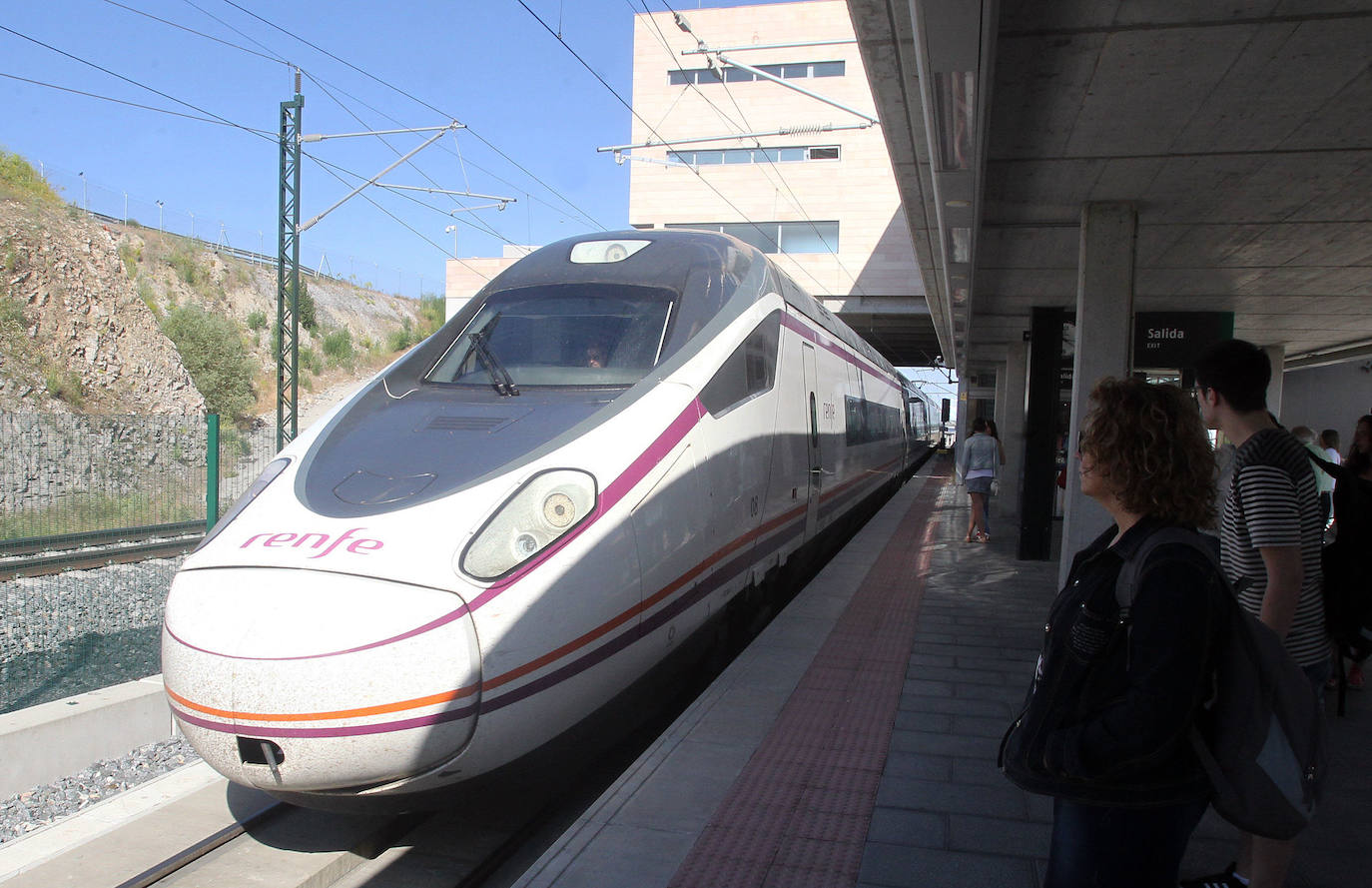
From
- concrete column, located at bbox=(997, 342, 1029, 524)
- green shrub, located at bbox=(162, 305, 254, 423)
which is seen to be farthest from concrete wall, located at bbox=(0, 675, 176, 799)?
green shrub, located at bbox=(162, 305, 254, 423)

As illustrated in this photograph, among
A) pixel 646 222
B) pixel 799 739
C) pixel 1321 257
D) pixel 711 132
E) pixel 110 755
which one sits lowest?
pixel 110 755

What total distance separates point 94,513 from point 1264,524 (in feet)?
30.7

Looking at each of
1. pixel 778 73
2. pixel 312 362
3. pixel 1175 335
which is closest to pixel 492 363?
pixel 1175 335

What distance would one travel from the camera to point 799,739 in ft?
14.3

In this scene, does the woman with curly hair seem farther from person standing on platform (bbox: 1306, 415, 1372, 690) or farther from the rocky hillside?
the rocky hillside

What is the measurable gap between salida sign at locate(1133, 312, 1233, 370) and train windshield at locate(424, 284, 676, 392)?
6.70 metres

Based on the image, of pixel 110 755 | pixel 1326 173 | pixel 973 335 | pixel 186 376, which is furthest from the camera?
pixel 186 376

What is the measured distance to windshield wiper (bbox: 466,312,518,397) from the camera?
4.70 m

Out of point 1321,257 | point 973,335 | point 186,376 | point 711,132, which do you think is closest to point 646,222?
point 711,132

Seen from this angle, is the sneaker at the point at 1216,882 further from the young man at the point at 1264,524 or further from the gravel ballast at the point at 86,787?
the gravel ballast at the point at 86,787

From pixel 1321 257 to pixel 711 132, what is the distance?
19.8 m

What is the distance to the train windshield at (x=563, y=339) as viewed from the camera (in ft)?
15.8

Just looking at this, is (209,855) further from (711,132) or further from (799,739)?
(711,132)

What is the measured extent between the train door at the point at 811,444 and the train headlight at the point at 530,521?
12.0 feet
